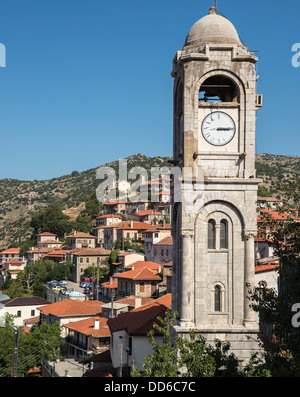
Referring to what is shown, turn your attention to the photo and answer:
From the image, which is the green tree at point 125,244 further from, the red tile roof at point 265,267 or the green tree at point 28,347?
the red tile roof at point 265,267

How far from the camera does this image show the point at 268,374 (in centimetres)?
1537

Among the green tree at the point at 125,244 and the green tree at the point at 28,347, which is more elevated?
the green tree at the point at 125,244

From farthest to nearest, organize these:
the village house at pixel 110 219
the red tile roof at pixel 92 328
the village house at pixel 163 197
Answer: the village house at pixel 110 219, the village house at pixel 163 197, the red tile roof at pixel 92 328

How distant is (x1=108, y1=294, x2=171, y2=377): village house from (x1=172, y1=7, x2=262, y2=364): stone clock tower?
5.45 metres

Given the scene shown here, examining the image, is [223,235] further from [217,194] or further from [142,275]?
[142,275]

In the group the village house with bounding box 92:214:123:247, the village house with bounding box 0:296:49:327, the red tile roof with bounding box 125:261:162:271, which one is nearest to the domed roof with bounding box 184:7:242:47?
the red tile roof with bounding box 125:261:162:271

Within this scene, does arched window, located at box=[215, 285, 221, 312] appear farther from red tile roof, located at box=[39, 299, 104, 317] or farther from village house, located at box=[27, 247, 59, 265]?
village house, located at box=[27, 247, 59, 265]

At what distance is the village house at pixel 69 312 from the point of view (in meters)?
59.1

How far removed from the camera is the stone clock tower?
905 inches

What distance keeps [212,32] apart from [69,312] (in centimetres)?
4267

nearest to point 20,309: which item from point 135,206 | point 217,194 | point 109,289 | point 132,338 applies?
point 109,289

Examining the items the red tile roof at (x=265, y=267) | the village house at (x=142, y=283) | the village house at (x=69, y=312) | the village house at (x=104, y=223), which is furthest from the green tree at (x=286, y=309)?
the village house at (x=104, y=223)

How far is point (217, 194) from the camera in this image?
23297mm

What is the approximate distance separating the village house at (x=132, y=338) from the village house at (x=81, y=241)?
84.0 meters
